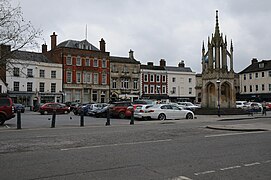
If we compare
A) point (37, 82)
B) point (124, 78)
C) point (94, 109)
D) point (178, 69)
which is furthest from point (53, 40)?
point (94, 109)

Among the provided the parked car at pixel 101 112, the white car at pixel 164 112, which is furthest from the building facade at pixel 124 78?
the white car at pixel 164 112

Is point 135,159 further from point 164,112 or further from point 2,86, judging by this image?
point 2,86

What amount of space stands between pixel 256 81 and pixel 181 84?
1708cm

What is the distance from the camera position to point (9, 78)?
54844mm

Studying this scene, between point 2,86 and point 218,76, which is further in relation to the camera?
point 2,86

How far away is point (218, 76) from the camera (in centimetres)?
3531

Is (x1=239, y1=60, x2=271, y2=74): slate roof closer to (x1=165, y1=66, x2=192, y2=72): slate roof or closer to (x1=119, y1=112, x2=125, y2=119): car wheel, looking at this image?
(x1=165, y1=66, x2=192, y2=72): slate roof

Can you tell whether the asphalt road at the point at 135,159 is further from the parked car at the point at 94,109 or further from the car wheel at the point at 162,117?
the parked car at the point at 94,109

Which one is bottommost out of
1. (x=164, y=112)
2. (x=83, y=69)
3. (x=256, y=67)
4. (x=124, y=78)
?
(x=164, y=112)

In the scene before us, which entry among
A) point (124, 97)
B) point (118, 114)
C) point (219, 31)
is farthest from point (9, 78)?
point (219, 31)

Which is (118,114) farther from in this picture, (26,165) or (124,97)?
(124,97)

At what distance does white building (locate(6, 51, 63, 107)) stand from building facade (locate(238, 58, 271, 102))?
141 feet

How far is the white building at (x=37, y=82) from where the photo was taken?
55.6m

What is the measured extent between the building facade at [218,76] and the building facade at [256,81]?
3774 centimetres
